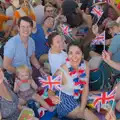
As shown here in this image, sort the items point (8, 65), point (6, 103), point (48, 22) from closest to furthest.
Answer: point (6, 103) < point (8, 65) < point (48, 22)

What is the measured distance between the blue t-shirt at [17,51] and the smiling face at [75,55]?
84 centimetres

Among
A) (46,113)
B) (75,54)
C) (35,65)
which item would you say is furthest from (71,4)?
(46,113)

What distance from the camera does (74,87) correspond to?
4109 mm

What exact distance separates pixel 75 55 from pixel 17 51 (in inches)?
37.0

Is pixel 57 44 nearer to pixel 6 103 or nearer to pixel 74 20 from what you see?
pixel 74 20

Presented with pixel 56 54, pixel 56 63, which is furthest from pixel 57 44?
pixel 56 63

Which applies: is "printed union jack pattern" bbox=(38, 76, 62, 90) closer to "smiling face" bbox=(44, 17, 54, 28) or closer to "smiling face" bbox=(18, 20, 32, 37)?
"smiling face" bbox=(18, 20, 32, 37)

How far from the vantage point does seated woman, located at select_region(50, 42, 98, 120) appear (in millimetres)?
4086

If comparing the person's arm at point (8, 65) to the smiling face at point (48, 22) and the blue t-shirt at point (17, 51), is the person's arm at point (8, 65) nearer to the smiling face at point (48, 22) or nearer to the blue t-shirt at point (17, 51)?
the blue t-shirt at point (17, 51)

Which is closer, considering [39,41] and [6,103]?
[6,103]

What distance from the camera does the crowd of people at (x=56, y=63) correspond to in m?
4.09

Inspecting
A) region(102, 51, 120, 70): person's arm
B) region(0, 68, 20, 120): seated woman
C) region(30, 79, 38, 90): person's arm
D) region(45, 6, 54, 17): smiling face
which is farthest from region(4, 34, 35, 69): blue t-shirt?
region(45, 6, 54, 17): smiling face

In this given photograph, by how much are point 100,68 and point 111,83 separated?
0.30m

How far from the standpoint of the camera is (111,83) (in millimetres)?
4656
